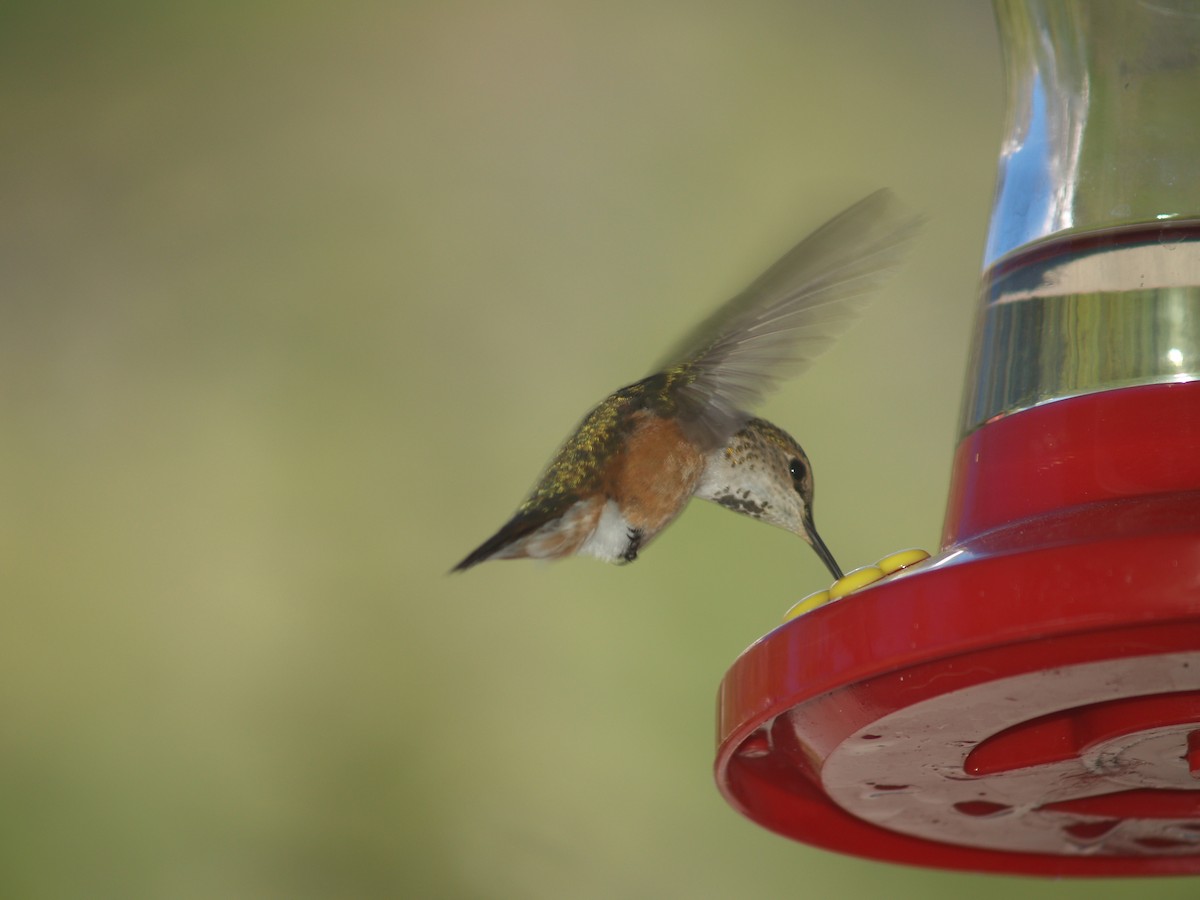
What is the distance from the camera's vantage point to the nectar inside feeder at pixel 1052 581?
3.91 ft

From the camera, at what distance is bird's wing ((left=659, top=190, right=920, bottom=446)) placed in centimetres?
198

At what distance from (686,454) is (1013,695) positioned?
1.28m

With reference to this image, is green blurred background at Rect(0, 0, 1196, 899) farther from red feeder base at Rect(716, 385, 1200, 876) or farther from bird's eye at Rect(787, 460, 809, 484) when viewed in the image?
red feeder base at Rect(716, 385, 1200, 876)

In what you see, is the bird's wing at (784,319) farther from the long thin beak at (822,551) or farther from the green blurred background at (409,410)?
the green blurred background at (409,410)

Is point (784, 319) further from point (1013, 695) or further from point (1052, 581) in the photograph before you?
point (1052, 581)

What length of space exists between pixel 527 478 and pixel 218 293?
1.42 metres

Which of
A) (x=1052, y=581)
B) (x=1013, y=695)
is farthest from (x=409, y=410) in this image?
(x=1052, y=581)

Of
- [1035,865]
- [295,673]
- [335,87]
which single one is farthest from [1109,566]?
[335,87]

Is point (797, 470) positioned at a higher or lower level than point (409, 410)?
lower

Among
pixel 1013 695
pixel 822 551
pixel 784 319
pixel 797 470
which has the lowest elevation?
pixel 1013 695

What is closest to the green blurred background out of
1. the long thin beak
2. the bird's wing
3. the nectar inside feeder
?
the long thin beak

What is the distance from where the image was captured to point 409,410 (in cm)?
506

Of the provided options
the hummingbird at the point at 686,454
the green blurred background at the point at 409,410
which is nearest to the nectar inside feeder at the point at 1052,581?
the hummingbird at the point at 686,454

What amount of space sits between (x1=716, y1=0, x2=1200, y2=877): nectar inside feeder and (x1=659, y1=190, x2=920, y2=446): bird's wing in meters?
0.18
